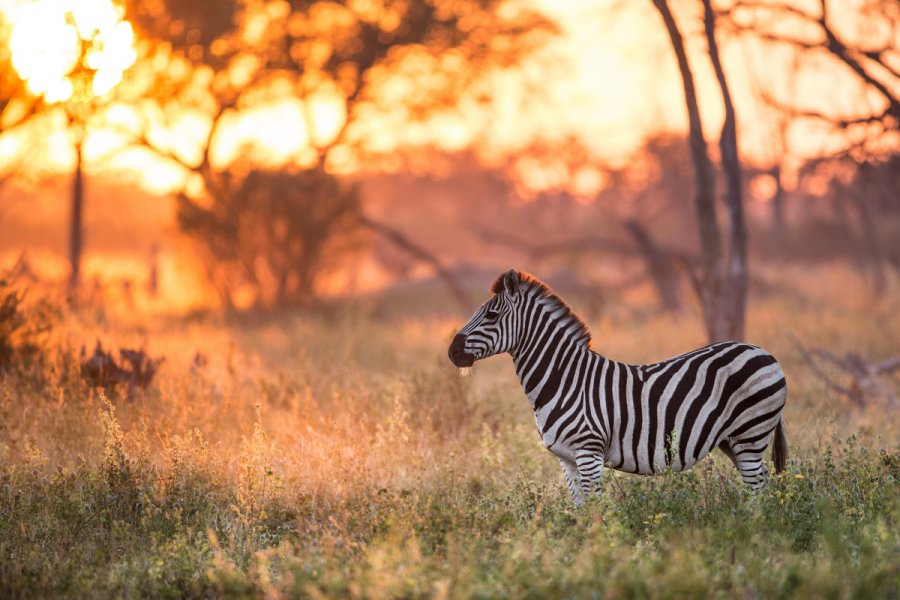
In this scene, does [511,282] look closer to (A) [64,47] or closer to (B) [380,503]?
(B) [380,503]

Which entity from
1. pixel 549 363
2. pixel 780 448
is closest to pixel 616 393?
pixel 549 363

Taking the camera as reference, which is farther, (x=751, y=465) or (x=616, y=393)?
(x=751, y=465)

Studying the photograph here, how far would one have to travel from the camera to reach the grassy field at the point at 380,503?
16.6 ft

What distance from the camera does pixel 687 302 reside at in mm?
21266

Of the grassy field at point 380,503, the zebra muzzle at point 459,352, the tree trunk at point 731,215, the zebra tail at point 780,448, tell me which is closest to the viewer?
the grassy field at point 380,503

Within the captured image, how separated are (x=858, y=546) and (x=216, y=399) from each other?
5.92 meters

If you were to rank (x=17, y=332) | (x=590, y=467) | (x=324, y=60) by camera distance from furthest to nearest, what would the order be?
(x=324, y=60) < (x=17, y=332) < (x=590, y=467)

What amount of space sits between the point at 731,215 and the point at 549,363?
21.9 ft

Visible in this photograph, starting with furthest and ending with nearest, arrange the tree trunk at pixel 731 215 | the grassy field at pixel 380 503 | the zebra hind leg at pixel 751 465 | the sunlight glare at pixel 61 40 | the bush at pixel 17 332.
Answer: the tree trunk at pixel 731 215 → the sunlight glare at pixel 61 40 → the bush at pixel 17 332 → the zebra hind leg at pixel 751 465 → the grassy field at pixel 380 503

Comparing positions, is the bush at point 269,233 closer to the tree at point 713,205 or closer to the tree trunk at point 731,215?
the tree at point 713,205

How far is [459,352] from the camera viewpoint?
6238 millimetres

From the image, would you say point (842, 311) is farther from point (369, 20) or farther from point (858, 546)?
point (858, 546)

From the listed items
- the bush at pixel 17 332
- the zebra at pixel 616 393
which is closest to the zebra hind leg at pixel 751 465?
the zebra at pixel 616 393

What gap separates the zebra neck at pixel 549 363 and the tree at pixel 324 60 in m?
13.9
